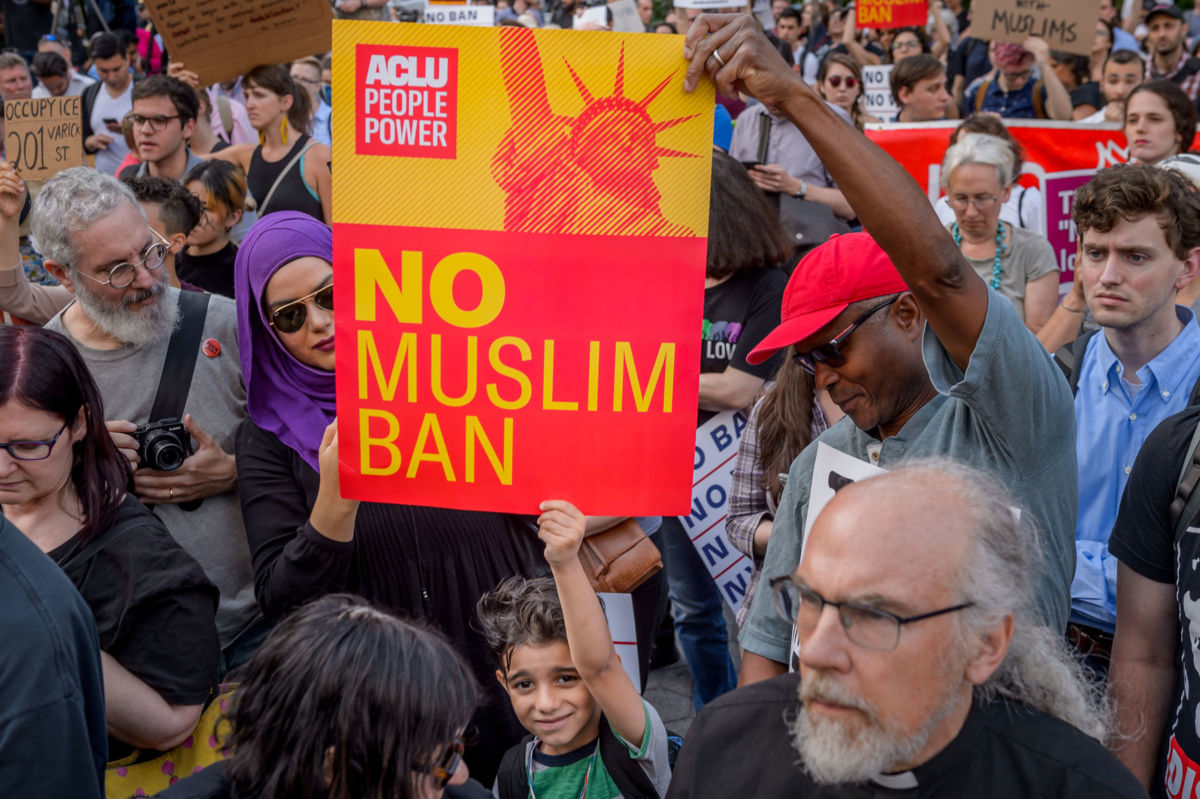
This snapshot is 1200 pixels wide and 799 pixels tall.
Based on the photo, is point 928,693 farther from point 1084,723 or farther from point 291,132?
point 291,132

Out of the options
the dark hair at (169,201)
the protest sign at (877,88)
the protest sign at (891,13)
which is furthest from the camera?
the protest sign at (891,13)

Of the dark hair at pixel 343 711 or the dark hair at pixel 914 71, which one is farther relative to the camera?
the dark hair at pixel 914 71

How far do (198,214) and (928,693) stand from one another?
400 cm

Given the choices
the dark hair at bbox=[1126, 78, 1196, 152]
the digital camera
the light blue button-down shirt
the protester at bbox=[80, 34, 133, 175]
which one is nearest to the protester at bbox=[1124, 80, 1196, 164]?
the dark hair at bbox=[1126, 78, 1196, 152]

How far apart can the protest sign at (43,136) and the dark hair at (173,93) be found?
53cm

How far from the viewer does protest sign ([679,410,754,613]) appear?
3.99 m

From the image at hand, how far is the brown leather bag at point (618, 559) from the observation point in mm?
2689

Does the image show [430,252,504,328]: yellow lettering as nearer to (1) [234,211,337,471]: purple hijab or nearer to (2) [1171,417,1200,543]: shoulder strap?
(1) [234,211,337,471]: purple hijab

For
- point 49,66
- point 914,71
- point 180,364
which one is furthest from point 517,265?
point 49,66

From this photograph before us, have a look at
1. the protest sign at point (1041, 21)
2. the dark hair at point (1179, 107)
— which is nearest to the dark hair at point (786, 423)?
the dark hair at point (1179, 107)

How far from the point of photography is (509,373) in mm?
2412

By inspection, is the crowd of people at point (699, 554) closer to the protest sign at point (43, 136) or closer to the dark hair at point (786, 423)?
the dark hair at point (786, 423)

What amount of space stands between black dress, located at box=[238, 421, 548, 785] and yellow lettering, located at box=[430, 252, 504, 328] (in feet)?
1.84

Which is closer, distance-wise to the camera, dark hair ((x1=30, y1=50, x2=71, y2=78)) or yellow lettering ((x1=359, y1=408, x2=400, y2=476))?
yellow lettering ((x1=359, y1=408, x2=400, y2=476))
